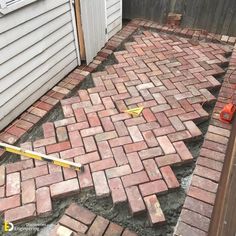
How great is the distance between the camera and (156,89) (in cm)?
366

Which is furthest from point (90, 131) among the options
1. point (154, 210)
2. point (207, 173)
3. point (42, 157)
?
point (207, 173)

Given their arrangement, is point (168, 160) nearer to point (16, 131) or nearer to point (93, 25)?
point (16, 131)

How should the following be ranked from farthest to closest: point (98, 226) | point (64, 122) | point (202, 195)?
point (64, 122), point (202, 195), point (98, 226)

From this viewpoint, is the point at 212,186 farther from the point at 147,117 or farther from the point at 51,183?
the point at 51,183

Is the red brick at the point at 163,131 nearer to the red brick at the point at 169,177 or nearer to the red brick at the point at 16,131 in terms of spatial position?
the red brick at the point at 169,177

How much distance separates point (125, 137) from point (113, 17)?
9.18 feet

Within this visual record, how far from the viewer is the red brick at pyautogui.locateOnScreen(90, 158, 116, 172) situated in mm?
2635

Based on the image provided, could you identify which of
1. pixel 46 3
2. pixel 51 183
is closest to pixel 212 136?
pixel 51 183

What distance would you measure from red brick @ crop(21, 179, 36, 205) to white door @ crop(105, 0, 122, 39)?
10.5 ft

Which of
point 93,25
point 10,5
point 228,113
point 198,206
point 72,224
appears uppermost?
point 10,5

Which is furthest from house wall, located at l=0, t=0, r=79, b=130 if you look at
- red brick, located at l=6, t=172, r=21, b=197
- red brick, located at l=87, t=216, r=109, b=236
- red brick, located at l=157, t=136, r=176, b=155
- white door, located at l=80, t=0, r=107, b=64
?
red brick, located at l=157, t=136, r=176, b=155

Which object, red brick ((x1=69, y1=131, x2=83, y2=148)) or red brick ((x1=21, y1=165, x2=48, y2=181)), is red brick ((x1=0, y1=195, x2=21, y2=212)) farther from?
red brick ((x1=69, y1=131, x2=83, y2=148))

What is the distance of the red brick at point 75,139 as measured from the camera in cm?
289

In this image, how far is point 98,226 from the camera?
7.27ft
